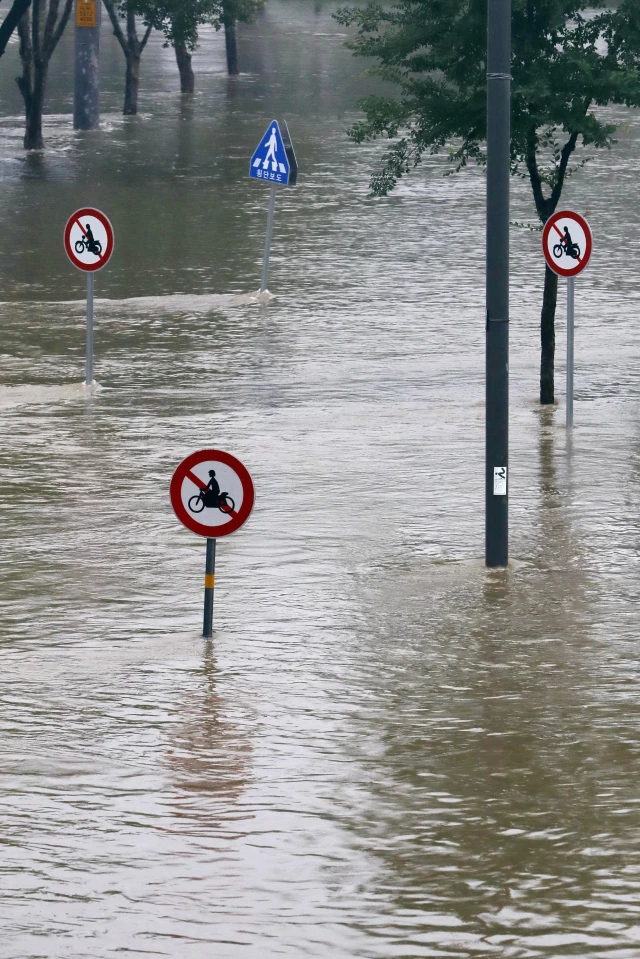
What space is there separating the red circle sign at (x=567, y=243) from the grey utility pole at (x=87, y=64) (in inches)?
1225

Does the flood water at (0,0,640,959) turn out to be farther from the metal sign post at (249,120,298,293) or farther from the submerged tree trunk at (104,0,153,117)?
the submerged tree trunk at (104,0,153,117)

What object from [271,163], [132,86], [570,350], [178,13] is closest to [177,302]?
[271,163]

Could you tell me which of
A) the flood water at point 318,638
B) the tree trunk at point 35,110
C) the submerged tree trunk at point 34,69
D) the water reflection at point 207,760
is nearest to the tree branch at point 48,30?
the submerged tree trunk at point 34,69

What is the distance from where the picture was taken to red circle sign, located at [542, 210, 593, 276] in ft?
46.5

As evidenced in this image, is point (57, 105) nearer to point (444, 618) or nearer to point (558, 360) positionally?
point (558, 360)

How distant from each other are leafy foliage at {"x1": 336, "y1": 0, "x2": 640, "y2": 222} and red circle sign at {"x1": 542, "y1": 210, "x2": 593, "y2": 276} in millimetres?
1272

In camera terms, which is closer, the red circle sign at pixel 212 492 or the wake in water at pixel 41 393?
the red circle sign at pixel 212 492

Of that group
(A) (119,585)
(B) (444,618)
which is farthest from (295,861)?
(A) (119,585)

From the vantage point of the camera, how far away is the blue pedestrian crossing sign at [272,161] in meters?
21.2

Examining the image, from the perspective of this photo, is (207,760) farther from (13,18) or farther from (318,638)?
(13,18)

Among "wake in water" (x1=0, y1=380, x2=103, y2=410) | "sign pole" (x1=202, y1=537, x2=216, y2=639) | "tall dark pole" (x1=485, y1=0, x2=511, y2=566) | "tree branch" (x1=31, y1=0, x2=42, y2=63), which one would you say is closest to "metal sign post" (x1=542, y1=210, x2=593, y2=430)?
"tall dark pole" (x1=485, y1=0, x2=511, y2=566)

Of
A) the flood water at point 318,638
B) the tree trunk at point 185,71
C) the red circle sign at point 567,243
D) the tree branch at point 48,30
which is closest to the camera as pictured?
the flood water at point 318,638

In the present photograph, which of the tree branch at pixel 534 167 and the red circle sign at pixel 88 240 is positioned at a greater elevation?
the tree branch at pixel 534 167

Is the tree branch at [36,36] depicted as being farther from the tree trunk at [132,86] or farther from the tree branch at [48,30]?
the tree trunk at [132,86]
